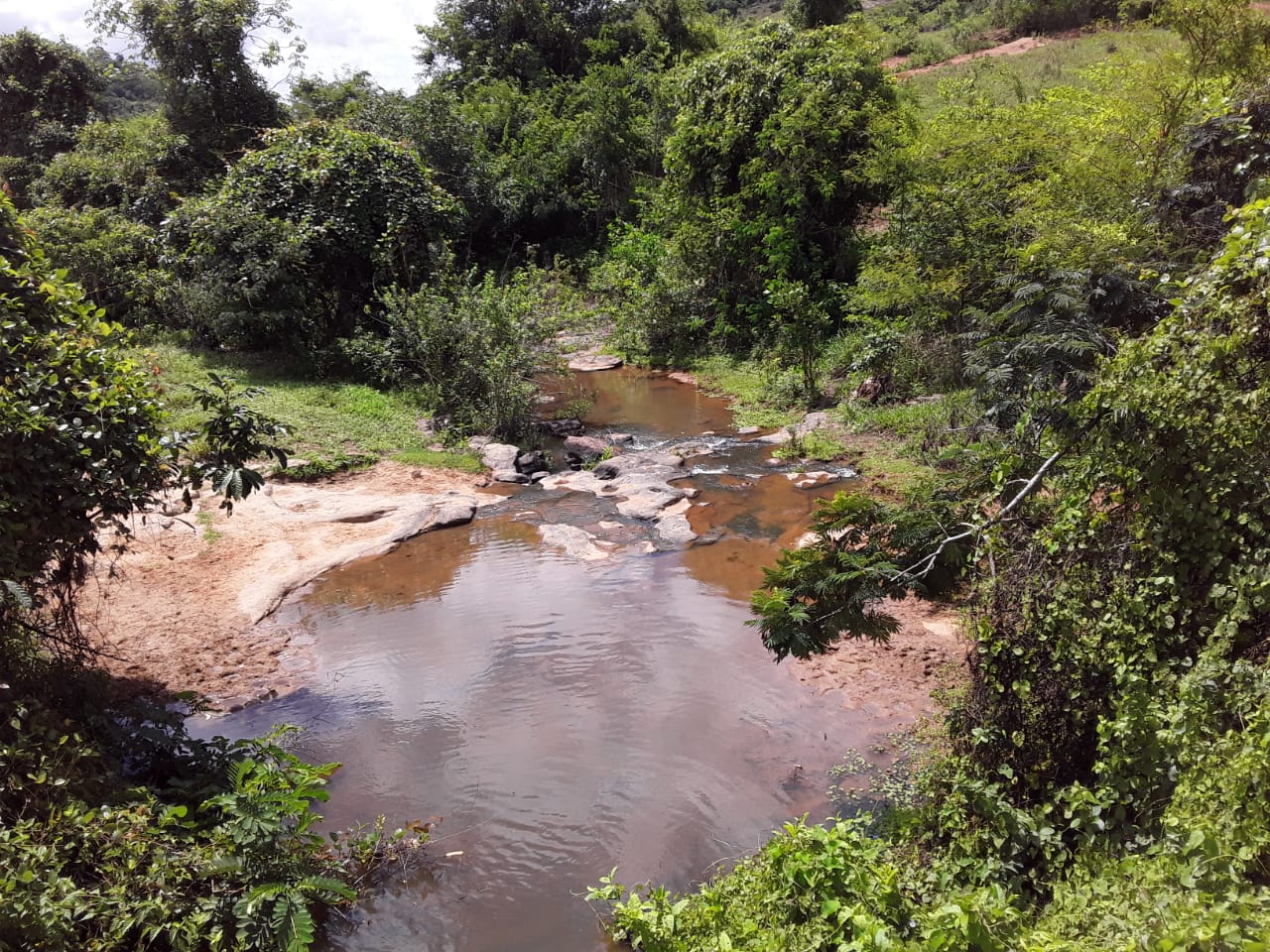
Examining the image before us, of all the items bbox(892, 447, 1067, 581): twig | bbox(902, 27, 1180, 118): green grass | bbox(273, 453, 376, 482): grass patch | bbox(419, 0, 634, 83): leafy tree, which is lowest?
bbox(273, 453, 376, 482): grass patch

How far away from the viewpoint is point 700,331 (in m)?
18.5

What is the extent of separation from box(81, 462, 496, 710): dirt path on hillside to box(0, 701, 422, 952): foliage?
1.70 m

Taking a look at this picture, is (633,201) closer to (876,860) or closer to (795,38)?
(795,38)

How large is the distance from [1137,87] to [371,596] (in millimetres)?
11119

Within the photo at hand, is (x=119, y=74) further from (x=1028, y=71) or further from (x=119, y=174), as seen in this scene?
(x=1028, y=71)

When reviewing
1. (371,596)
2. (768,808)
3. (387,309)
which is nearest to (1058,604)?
(768,808)

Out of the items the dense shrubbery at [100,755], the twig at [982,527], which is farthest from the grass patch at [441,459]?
the twig at [982,527]

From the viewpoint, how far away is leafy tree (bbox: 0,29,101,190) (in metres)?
22.0

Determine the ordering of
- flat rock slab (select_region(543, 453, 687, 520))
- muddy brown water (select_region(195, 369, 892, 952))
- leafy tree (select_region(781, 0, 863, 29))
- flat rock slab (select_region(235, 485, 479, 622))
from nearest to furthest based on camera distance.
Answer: muddy brown water (select_region(195, 369, 892, 952)) < flat rock slab (select_region(235, 485, 479, 622)) < flat rock slab (select_region(543, 453, 687, 520)) < leafy tree (select_region(781, 0, 863, 29))

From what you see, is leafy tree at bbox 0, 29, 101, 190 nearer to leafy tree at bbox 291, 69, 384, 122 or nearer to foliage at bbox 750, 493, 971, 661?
leafy tree at bbox 291, 69, 384, 122

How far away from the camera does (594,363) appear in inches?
738

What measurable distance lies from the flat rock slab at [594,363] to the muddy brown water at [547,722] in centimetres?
976

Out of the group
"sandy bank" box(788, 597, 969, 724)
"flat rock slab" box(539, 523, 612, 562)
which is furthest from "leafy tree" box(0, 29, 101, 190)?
"sandy bank" box(788, 597, 969, 724)

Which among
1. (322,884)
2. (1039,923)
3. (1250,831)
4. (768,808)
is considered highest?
(1250,831)
